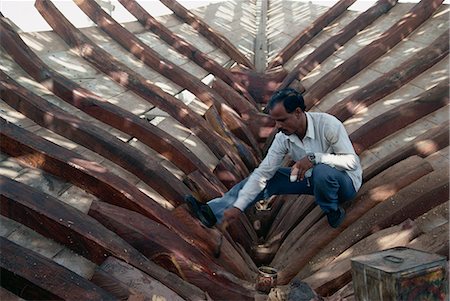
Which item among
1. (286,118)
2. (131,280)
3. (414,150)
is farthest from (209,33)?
(131,280)

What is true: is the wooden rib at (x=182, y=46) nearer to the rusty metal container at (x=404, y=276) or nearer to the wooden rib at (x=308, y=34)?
the wooden rib at (x=308, y=34)

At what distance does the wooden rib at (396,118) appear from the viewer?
461 cm

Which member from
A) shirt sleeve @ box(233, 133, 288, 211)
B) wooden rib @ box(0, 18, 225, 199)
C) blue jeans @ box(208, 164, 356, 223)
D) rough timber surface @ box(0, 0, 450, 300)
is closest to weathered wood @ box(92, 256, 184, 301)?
rough timber surface @ box(0, 0, 450, 300)

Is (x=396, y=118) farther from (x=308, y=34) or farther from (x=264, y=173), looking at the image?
(x=308, y=34)

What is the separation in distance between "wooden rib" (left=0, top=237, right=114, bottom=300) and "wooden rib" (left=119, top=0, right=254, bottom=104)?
369 cm

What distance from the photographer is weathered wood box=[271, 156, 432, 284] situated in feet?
12.2

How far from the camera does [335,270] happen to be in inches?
132

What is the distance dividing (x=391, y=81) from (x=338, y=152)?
2.22m

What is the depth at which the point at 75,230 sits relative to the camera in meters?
3.07

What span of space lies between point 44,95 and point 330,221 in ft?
9.38

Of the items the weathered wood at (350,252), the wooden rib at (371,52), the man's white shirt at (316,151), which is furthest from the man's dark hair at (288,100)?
the wooden rib at (371,52)

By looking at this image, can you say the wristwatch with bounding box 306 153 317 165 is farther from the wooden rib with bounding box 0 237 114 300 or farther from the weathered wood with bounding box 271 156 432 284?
the wooden rib with bounding box 0 237 114 300

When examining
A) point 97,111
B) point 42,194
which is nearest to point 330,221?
point 42,194

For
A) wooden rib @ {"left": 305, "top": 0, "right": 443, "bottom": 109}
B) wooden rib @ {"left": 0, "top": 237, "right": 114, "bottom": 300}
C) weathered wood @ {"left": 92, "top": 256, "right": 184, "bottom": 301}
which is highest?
wooden rib @ {"left": 0, "top": 237, "right": 114, "bottom": 300}
